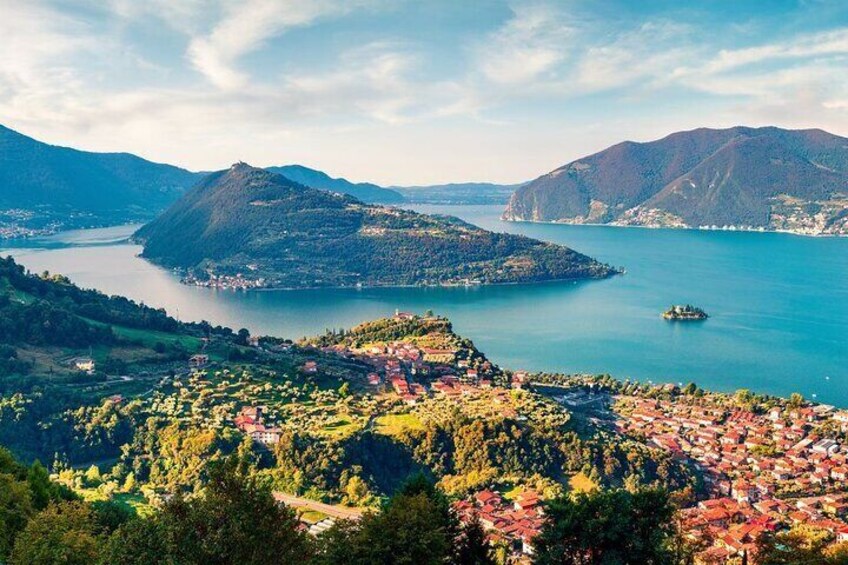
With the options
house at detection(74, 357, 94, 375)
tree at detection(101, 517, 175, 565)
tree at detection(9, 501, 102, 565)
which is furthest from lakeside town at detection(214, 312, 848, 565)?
tree at detection(101, 517, 175, 565)

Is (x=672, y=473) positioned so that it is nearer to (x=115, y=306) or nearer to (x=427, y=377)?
(x=427, y=377)

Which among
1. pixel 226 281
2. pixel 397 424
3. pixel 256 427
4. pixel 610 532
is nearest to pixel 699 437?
pixel 397 424

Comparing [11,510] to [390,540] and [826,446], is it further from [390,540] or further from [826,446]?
[826,446]

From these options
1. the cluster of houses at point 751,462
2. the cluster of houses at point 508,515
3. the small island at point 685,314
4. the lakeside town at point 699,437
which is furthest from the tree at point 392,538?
the small island at point 685,314

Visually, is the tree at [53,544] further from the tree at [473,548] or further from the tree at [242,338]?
the tree at [242,338]

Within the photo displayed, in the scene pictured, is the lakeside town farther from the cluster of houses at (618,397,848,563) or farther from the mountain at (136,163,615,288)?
the mountain at (136,163,615,288)
